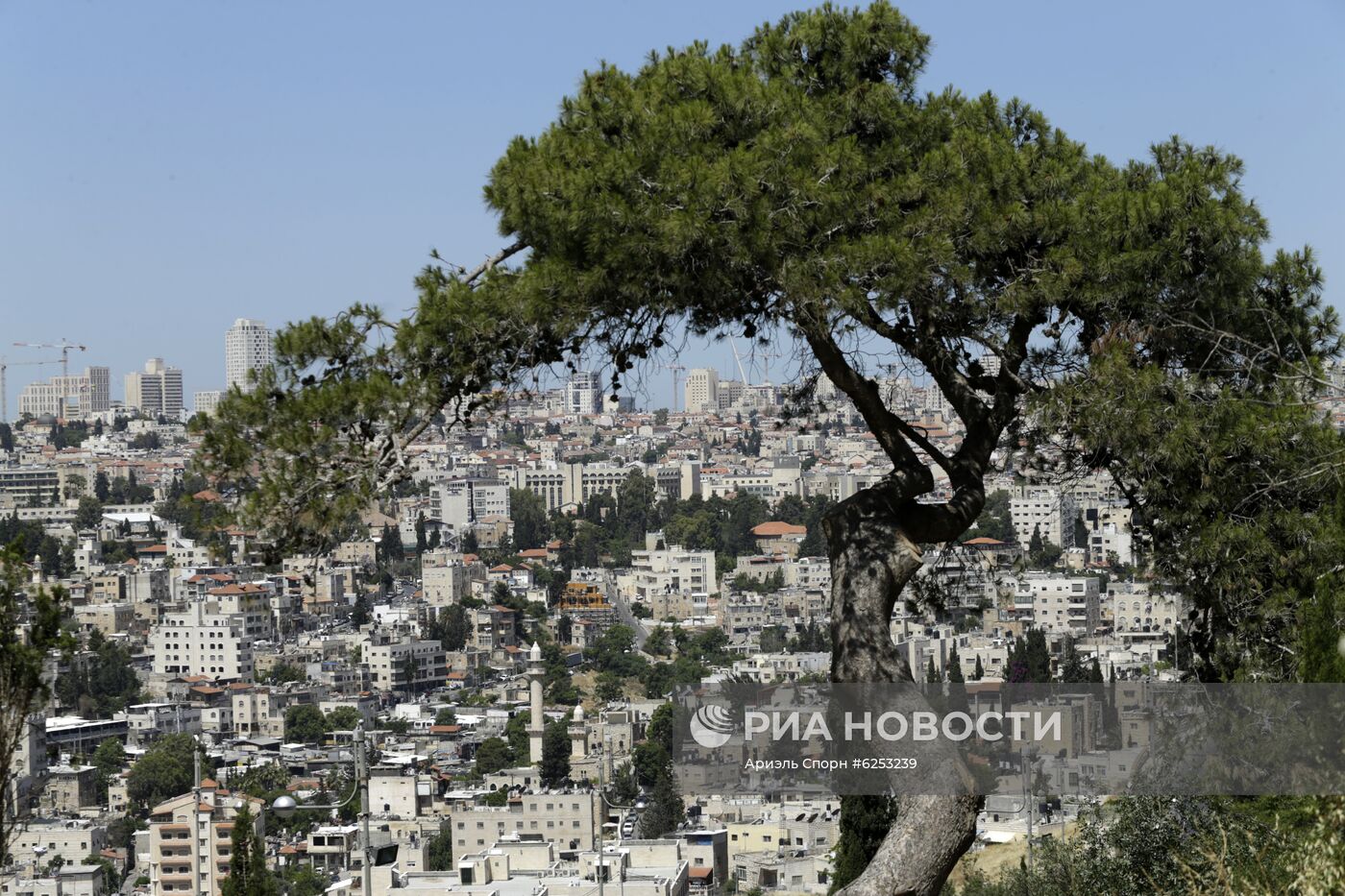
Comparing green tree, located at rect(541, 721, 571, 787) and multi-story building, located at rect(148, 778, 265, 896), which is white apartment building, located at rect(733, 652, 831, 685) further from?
multi-story building, located at rect(148, 778, 265, 896)

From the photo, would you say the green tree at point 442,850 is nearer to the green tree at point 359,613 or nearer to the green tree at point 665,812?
the green tree at point 665,812

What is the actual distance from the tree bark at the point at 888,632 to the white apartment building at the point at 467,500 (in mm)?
68249

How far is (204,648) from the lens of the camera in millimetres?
48312

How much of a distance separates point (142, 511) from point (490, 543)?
13.6 meters

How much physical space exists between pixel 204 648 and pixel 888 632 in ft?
154

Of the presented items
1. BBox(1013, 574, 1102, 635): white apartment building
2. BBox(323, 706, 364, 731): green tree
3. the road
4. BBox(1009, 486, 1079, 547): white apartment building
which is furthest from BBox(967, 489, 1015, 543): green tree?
BBox(323, 706, 364, 731): green tree

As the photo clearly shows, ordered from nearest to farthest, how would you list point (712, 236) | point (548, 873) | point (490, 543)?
point (712, 236) < point (548, 873) < point (490, 543)

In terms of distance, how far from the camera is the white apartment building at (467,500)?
71.7 metres

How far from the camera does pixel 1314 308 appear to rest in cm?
432

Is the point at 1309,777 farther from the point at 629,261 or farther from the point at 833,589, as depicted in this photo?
the point at 629,261

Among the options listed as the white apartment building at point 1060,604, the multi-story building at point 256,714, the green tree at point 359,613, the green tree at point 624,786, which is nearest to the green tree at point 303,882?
the green tree at point 624,786

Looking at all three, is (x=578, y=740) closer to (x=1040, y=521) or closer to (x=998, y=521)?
(x=998, y=521)

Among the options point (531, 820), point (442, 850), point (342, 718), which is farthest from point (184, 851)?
point (342, 718)

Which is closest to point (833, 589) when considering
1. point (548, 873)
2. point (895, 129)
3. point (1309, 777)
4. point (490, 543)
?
point (895, 129)
